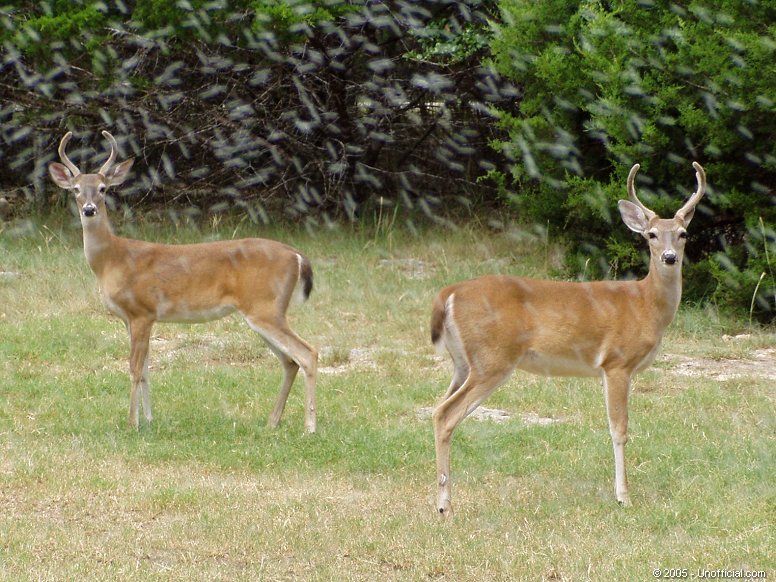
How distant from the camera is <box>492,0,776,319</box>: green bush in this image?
35.0 ft

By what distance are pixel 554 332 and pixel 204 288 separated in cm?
274

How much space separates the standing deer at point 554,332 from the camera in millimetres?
6617

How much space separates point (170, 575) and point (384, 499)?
1527 millimetres

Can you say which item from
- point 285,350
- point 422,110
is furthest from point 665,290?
point 422,110

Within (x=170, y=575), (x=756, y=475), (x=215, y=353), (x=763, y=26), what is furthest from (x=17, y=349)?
(x=763, y=26)

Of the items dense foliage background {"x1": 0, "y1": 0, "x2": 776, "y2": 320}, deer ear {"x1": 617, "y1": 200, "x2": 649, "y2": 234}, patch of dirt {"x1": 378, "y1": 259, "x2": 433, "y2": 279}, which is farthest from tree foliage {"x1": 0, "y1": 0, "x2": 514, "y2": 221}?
deer ear {"x1": 617, "y1": 200, "x2": 649, "y2": 234}

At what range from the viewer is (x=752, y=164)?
10945mm

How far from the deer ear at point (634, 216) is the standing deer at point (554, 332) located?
182 mm

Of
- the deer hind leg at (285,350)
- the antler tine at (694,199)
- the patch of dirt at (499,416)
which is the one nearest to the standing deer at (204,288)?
the deer hind leg at (285,350)

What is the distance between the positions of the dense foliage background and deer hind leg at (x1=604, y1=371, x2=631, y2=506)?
4.21m

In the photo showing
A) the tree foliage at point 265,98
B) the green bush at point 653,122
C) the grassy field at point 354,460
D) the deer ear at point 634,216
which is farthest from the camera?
the tree foliage at point 265,98

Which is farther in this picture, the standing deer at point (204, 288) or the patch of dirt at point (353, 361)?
the patch of dirt at point (353, 361)

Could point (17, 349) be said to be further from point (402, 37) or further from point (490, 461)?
point (402, 37)

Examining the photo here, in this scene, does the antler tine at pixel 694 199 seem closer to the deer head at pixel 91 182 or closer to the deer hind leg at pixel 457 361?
the deer hind leg at pixel 457 361
